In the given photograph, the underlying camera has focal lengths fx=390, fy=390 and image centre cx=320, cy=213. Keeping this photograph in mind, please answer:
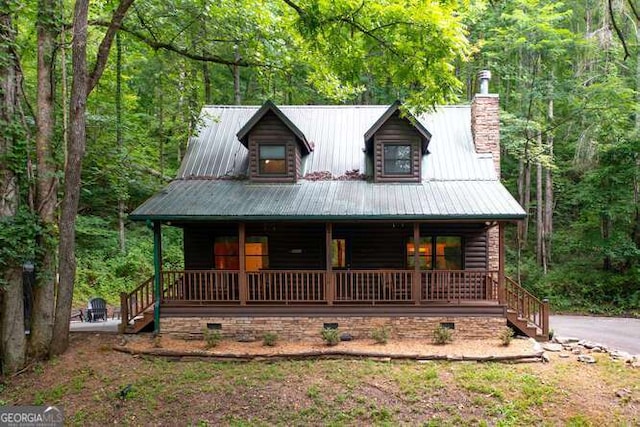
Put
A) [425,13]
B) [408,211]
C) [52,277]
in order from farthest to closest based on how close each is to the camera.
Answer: [408,211], [52,277], [425,13]

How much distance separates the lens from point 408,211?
420 inches

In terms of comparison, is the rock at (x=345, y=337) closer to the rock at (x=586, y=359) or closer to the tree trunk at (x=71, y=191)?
the rock at (x=586, y=359)

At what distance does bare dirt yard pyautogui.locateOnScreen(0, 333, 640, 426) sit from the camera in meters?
7.30

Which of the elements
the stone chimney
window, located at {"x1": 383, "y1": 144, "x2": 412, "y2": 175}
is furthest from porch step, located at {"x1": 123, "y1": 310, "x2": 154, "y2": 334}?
the stone chimney

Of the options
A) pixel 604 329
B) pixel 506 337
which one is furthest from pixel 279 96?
pixel 604 329

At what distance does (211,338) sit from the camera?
1016 cm

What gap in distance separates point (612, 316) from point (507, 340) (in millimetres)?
9322

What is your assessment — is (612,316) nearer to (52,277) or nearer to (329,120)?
(329,120)

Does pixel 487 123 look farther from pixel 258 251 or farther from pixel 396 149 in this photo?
pixel 258 251

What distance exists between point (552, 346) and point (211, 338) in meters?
9.03

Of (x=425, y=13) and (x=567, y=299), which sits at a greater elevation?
(x=425, y=13)

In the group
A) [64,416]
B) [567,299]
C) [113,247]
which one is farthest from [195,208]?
[567,299]

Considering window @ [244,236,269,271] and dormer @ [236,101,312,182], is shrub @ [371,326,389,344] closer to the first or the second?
window @ [244,236,269,271]

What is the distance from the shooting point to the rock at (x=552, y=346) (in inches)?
399
